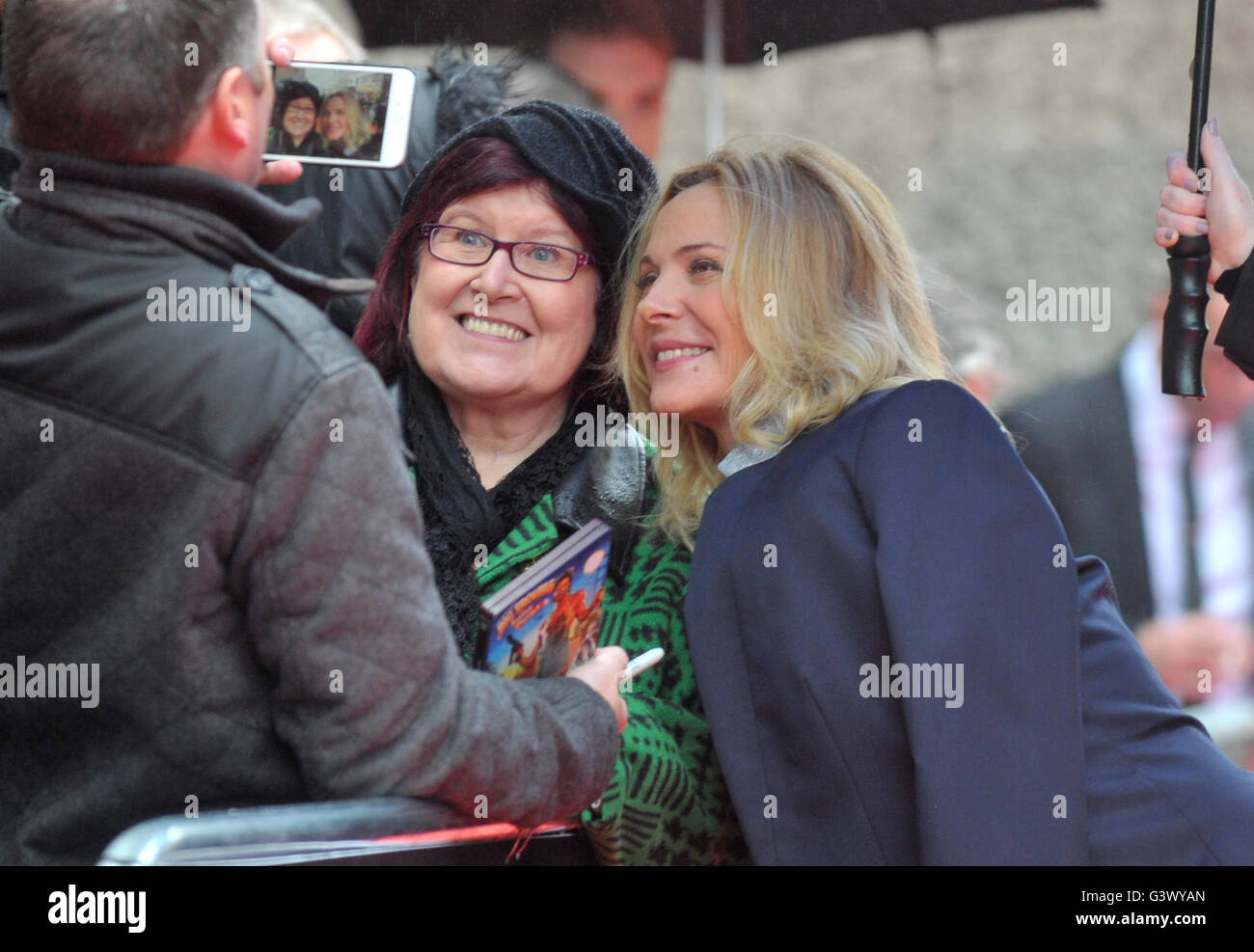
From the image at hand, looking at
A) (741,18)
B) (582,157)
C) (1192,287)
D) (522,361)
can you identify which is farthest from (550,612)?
(741,18)

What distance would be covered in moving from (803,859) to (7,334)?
1300mm

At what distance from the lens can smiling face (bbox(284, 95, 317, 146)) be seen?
238 centimetres

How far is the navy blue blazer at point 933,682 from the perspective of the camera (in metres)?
2.16

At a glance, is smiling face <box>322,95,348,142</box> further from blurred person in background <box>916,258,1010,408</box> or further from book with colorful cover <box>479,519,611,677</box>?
blurred person in background <box>916,258,1010,408</box>

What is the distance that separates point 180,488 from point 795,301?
126cm

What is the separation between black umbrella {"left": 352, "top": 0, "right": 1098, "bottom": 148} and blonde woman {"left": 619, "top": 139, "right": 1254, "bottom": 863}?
64 cm

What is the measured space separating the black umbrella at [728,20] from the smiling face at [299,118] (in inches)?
20.2

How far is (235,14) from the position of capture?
167 centimetres

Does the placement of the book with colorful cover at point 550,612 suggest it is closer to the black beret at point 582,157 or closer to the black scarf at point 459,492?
the black scarf at point 459,492

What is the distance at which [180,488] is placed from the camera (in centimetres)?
162

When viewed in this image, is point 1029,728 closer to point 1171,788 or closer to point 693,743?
point 1171,788

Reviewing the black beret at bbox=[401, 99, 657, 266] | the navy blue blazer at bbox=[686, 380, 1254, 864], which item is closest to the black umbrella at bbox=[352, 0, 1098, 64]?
the black beret at bbox=[401, 99, 657, 266]

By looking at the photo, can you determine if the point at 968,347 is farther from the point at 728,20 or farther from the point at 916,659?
the point at 916,659
